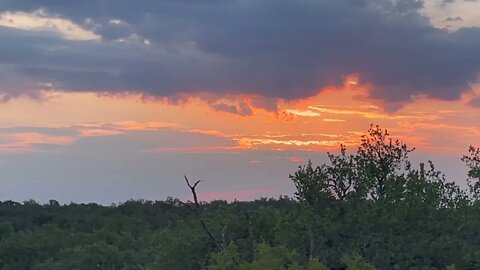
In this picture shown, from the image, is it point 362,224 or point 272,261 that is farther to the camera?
point 362,224

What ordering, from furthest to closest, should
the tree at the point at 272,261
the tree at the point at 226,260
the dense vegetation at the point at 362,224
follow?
the dense vegetation at the point at 362,224 < the tree at the point at 226,260 < the tree at the point at 272,261

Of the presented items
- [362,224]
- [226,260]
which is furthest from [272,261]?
[362,224]

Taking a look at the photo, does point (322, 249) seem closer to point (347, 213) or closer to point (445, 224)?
point (347, 213)

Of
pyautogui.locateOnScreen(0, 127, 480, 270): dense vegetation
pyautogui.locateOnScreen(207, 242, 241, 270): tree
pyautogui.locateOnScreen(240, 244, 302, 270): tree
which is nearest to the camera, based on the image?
pyautogui.locateOnScreen(240, 244, 302, 270): tree

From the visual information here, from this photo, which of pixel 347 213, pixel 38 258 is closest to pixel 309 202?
pixel 347 213

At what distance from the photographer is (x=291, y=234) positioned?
31531 millimetres

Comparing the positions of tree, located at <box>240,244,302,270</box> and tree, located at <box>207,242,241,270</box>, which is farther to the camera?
tree, located at <box>207,242,241,270</box>

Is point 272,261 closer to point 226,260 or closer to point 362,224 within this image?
point 226,260

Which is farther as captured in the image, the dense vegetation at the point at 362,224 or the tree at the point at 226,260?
the dense vegetation at the point at 362,224

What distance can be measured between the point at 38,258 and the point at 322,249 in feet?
125

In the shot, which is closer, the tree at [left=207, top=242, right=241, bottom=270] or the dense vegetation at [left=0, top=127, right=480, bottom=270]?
the tree at [left=207, top=242, right=241, bottom=270]

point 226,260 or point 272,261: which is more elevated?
point 272,261

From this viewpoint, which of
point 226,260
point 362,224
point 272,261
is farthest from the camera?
point 362,224

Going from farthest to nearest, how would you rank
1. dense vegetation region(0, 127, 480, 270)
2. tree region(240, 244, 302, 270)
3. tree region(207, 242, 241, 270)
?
dense vegetation region(0, 127, 480, 270) → tree region(207, 242, 241, 270) → tree region(240, 244, 302, 270)
